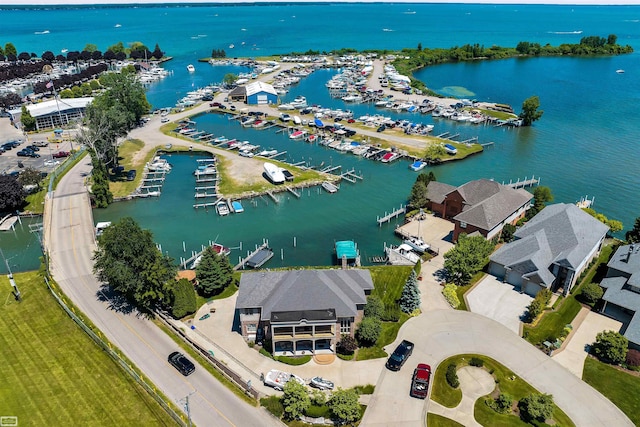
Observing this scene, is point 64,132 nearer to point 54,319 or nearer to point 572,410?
point 54,319

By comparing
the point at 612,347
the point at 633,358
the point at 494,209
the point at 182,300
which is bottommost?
the point at 633,358

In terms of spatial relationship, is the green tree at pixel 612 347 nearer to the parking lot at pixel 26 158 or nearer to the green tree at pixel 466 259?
the green tree at pixel 466 259

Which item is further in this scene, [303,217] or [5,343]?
[303,217]

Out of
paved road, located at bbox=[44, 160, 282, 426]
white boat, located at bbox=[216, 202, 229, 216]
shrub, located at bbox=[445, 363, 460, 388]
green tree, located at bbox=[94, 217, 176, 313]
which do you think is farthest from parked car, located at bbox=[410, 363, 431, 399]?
white boat, located at bbox=[216, 202, 229, 216]

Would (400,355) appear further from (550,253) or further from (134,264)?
(134,264)

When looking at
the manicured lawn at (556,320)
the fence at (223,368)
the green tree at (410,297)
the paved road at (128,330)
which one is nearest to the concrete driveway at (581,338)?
the manicured lawn at (556,320)

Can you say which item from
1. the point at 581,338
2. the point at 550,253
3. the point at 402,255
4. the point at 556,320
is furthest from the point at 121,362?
the point at 550,253

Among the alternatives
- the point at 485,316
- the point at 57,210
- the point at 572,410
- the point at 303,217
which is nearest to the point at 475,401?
the point at 572,410
